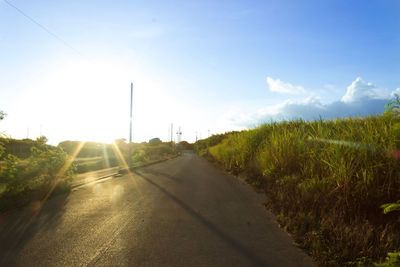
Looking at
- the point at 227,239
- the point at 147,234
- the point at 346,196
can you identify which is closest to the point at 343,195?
the point at 346,196

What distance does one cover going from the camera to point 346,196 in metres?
7.91

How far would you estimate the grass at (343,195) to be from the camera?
592 centimetres

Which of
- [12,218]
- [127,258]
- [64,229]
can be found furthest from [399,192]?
[12,218]

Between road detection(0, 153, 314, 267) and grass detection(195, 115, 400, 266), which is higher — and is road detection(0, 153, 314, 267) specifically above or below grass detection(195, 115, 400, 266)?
below

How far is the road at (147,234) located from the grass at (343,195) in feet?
1.54

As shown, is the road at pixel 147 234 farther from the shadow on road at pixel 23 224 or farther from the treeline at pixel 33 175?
the treeline at pixel 33 175

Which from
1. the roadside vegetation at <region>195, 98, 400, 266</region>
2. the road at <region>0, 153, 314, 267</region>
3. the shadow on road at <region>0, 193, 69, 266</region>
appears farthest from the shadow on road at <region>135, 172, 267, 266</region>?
the shadow on road at <region>0, 193, 69, 266</region>

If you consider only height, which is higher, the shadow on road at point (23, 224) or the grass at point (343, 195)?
the grass at point (343, 195)

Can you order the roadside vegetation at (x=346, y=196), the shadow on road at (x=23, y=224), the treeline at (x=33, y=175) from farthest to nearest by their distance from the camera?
the treeline at (x=33, y=175), the shadow on road at (x=23, y=224), the roadside vegetation at (x=346, y=196)

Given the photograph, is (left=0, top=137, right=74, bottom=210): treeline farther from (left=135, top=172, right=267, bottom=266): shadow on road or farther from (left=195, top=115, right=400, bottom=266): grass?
(left=195, top=115, right=400, bottom=266): grass

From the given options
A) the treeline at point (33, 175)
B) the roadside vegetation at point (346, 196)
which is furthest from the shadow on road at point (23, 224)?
the roadside vegetation at point (346, 196)

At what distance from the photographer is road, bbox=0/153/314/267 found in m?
5.92

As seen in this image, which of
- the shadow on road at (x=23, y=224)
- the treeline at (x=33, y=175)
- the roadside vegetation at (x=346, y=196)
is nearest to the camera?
the roadside vegetation at (x=346, y=196)

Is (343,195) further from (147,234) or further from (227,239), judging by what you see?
(147,234)
